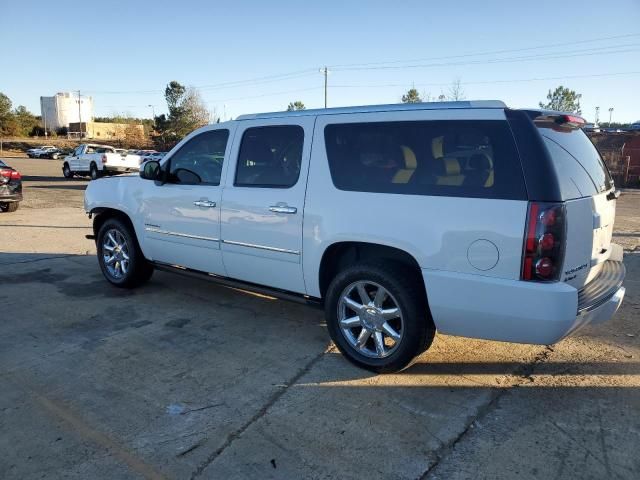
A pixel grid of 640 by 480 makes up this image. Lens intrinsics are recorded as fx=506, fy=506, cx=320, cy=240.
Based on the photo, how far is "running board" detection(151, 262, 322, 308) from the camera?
13.9 ft

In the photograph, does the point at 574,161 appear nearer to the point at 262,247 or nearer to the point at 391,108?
the point at 391,108

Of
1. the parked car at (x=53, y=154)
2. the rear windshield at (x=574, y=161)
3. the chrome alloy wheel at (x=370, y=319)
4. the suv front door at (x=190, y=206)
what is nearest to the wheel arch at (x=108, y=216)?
the suv front door at (x=190, y=206)

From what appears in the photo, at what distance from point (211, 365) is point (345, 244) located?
139cm

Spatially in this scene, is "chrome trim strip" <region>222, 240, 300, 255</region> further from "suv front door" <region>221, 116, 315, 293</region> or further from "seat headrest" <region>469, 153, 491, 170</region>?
"seat headrest" <region>469, 153, 491, 170</region>

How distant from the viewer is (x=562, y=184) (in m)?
3.06

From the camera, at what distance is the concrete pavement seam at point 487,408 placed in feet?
8.98

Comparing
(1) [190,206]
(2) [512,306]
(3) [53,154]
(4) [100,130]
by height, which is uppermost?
(4) [100,130]

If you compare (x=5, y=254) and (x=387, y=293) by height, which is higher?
(x=387, y=293)

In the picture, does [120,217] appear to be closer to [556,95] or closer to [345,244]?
[345,244]

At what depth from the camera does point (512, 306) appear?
3098 millimetres

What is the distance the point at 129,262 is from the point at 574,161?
15.2 ft

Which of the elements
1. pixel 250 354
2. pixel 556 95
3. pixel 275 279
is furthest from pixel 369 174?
pixel 556 95

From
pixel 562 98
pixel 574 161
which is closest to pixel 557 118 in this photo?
pixel 574 161

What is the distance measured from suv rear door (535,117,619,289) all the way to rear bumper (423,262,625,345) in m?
0.15
